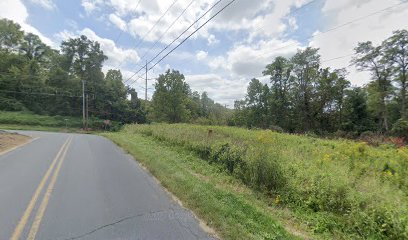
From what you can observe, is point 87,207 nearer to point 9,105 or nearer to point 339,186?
point 339,186

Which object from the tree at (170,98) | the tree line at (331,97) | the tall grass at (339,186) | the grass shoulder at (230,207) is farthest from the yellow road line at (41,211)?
the tree at (170,98)

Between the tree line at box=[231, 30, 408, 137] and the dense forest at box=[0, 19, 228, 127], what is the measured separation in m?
17.9

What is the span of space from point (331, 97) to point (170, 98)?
34.1 meters

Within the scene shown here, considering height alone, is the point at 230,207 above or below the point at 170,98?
below

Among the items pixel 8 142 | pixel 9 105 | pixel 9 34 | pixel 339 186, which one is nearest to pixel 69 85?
pixel 9 105

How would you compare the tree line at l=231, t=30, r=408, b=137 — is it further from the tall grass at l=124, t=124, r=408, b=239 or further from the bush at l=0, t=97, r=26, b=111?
the bush at l=0, t=97, r=26, b=111

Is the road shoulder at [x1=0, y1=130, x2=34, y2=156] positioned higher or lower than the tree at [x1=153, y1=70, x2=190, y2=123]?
lower

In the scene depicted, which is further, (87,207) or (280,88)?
(280,88)

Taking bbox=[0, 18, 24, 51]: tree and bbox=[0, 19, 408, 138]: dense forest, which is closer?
bbox=[0, 19, 408, 138]: dense forest

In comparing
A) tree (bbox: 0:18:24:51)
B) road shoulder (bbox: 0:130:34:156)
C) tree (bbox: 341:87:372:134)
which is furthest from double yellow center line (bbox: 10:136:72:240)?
tree (bbox: 0:18:24:51)

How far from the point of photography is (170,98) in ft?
204

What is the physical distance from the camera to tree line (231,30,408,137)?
40000 millimetres

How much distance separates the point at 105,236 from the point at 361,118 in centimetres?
5289

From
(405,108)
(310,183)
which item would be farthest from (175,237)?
(405,108)
